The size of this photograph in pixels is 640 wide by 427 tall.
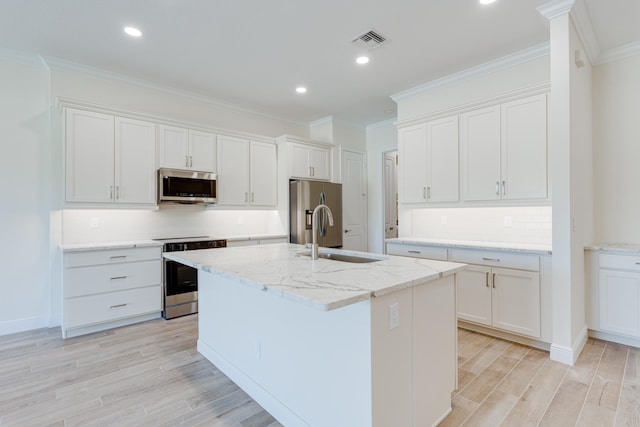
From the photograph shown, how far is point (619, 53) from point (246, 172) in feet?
14.3

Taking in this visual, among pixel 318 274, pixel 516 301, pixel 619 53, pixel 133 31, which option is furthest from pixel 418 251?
pixel 133 31

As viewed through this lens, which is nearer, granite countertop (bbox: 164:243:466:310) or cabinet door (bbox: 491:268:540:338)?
granite countertop (bbox: 164:243:466:310)

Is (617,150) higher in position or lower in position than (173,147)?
lower

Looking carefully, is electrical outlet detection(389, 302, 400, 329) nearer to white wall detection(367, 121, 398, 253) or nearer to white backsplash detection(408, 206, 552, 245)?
white backsplash detection(408, 206, 552, 245)

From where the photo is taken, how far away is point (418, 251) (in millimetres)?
3648

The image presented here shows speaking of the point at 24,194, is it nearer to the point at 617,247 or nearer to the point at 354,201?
the point at 354,201

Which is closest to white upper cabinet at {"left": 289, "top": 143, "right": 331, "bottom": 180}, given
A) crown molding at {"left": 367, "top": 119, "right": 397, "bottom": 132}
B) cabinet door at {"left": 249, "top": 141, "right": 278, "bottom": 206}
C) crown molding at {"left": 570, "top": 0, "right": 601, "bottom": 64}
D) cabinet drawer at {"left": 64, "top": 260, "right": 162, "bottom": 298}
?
cabinet door at {"left": 249, "top": 141, "right": 278, "bottom": 206}

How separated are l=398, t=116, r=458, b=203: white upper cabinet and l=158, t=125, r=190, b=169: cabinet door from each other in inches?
109

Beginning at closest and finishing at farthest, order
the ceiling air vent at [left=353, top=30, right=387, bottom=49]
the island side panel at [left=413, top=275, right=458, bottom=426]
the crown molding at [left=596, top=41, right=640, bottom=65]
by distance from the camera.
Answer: the island side panel at [left=413, top=275, right=458, bottom=426] → the ceiling air vent at [left=353, top=30, right=387, bottom=49] → the crown molding at [left=596, top=41, right=640, bottom=65]

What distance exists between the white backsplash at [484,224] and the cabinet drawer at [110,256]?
3153mm

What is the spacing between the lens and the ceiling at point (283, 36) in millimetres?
2500

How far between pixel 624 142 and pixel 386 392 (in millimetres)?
3471

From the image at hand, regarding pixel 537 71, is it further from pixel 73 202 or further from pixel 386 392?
pixel 73 202

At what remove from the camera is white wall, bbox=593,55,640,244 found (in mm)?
3064
